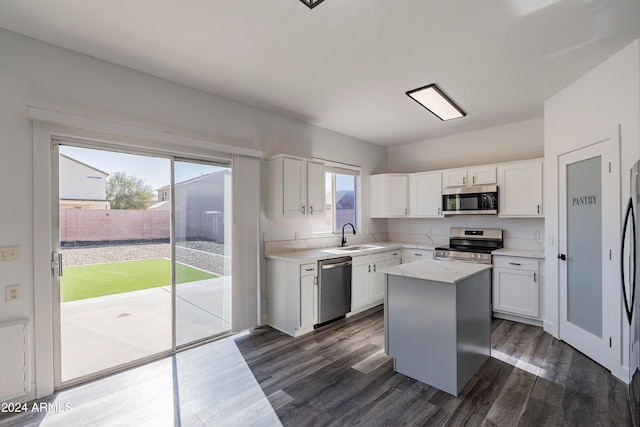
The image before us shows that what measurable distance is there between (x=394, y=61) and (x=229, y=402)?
10.6 ft

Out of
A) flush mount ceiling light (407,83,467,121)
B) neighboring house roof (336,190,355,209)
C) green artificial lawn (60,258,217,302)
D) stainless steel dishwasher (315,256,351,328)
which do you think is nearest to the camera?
green artificial lawn (60,258,217,302)

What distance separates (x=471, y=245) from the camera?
4727 mm

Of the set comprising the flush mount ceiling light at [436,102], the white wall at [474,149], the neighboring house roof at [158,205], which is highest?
the flush mount ceiling light at [436,102]

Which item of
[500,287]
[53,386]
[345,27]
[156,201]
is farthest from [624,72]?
[53,386]

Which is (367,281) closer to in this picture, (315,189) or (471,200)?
(315,189)

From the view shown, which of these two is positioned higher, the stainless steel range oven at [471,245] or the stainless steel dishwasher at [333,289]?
the stainless steel range oven at [471,245]

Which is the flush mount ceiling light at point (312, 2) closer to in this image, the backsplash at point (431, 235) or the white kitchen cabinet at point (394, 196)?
the backsplash at point (431, 235)

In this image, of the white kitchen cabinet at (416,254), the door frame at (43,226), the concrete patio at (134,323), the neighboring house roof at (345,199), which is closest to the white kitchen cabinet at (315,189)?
the neighboring house roof at (345,199)

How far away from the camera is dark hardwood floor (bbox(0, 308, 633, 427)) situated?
80.9 inches

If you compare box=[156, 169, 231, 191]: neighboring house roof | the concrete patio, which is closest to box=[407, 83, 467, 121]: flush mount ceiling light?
box=[156, 169, 231, 191]: neighboring house roof

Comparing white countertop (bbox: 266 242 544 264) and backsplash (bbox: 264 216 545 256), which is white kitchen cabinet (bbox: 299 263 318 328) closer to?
white countertop (bbox: 266 242 544 264)

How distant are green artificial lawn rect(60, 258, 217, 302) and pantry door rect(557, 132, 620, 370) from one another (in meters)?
4.12

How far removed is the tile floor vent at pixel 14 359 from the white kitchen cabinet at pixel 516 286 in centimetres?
505

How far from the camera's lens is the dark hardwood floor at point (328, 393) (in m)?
Answer: 2.05
